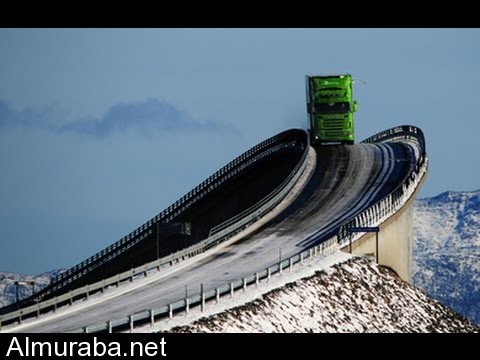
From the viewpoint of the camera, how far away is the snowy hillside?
161 metres

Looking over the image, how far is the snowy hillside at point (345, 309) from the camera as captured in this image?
527 feet

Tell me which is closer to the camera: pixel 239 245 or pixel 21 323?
pixel 21 323

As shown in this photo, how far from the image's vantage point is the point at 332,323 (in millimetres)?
170125

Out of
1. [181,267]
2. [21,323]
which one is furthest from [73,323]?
[181,267]

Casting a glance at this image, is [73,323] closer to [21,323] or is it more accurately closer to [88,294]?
[21,323]

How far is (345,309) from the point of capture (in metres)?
176
